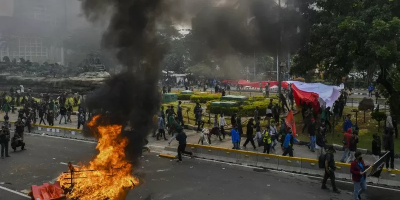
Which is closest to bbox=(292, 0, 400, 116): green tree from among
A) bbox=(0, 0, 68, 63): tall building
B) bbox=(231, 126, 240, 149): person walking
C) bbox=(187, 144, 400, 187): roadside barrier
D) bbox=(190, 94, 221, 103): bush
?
bbox=(187, 144, 400, 187): roadside barrier

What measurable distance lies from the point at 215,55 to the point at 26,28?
49583 millimetres

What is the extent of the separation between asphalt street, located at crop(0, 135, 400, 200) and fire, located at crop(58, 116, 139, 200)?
41.0 inches

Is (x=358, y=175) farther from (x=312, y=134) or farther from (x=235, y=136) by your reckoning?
(x=235, y=136)

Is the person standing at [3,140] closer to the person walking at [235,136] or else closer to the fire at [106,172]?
the fire at [106,172]

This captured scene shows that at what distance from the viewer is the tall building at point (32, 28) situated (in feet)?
165

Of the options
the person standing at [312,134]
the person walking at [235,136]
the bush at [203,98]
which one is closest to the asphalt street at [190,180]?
the person walking at [235,136]

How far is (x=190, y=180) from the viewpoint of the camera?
41.7ft

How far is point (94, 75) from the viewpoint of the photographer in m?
39.5

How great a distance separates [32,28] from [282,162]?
54.3 m

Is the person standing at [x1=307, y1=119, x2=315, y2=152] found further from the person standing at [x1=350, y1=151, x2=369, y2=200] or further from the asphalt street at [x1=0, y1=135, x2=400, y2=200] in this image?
the person standing at [x1=350, y1=151, x2=369, y2=200]

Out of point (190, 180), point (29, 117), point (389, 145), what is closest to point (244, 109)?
point (389, 145)

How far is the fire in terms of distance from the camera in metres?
9.79

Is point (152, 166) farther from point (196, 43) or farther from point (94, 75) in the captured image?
point (94, 75)

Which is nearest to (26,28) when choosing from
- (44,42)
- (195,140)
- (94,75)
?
(44,42)
